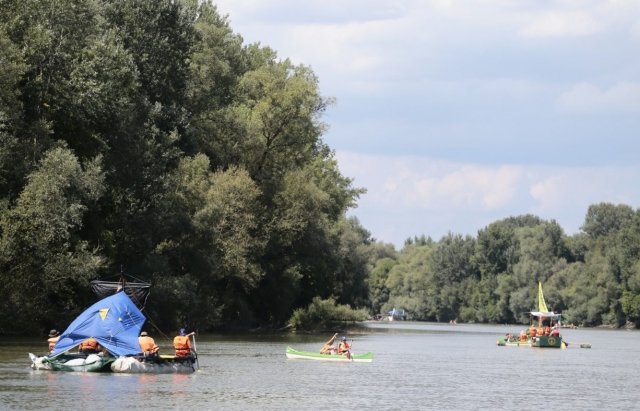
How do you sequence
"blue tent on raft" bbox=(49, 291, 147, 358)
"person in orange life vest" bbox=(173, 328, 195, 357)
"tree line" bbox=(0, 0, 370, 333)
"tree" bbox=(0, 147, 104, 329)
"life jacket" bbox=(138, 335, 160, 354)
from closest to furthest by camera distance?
"blue tent on raft" bbox=(49, 291, 147, 358) < "life jacket" bbox=(138, 335, 160, 354) < "person in orange life vest" bbox=(173, 328, 195, 357) < "tree" bbox=(0, 147, 104, 329) < "tree line" bbox=(0, 0, 370, 333)

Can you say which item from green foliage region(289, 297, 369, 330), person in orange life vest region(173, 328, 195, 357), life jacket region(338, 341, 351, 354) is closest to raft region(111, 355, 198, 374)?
person in orange life vest region(173, 328, 195, 357)

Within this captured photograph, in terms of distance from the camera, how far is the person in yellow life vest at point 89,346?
4728 cm

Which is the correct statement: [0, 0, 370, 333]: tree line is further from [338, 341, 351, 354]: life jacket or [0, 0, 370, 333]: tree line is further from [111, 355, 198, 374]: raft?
[338, 341, 351, 354]: life jacket

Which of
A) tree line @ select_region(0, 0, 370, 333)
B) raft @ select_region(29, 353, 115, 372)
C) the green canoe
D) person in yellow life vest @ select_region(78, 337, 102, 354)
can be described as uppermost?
tree line @ select_region(0, 0, 370, 333)

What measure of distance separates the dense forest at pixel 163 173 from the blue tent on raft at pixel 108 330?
9.94 m

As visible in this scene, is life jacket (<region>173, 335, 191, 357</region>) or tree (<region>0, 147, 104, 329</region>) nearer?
life jacket (<region>173, 335, 191, 357</region>)

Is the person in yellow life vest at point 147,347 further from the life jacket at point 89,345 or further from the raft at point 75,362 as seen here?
the life jacket at point 89,345

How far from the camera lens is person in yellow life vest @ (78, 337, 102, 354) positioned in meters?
47.3

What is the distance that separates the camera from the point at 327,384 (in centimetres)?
4834

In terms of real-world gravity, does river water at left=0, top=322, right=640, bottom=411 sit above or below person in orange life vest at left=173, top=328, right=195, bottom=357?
below

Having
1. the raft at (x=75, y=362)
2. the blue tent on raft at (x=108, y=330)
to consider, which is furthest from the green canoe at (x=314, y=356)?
the raft at (x=75, y=362)

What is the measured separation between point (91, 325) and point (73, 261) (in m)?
10.9

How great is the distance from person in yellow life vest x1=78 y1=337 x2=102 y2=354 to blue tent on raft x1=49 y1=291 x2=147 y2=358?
0.44ft

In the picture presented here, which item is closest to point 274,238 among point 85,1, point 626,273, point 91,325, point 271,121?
point 271,121
